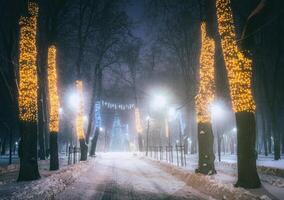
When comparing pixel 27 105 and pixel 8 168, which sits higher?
pixel 27 105

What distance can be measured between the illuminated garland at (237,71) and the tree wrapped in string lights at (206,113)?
4405 mm

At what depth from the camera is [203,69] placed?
17.3 meters

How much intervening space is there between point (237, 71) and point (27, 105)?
26.6 feet

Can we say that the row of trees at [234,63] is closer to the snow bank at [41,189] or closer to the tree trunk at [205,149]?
the tree trunk at [205,149]

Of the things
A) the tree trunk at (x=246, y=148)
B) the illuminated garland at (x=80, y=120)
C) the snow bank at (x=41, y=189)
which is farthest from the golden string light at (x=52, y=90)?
the tree trunk at (x=246, y=148)

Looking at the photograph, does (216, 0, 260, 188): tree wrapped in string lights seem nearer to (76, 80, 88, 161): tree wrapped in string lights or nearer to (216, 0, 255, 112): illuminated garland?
(216, 0, 255, 112): illuminated garland

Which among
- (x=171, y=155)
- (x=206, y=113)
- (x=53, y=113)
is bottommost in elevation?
(x=171, y=155)

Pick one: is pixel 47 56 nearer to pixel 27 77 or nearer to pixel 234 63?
pixel 27 77

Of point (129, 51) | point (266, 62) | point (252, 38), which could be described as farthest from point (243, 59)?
point (129, 51)

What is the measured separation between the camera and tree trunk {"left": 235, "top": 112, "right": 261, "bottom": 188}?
11672 mm

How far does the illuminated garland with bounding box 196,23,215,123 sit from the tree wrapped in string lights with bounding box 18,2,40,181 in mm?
6991

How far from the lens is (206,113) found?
680 inches

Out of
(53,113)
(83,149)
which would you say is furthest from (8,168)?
(83,149)

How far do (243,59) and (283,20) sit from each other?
20.8 meters
